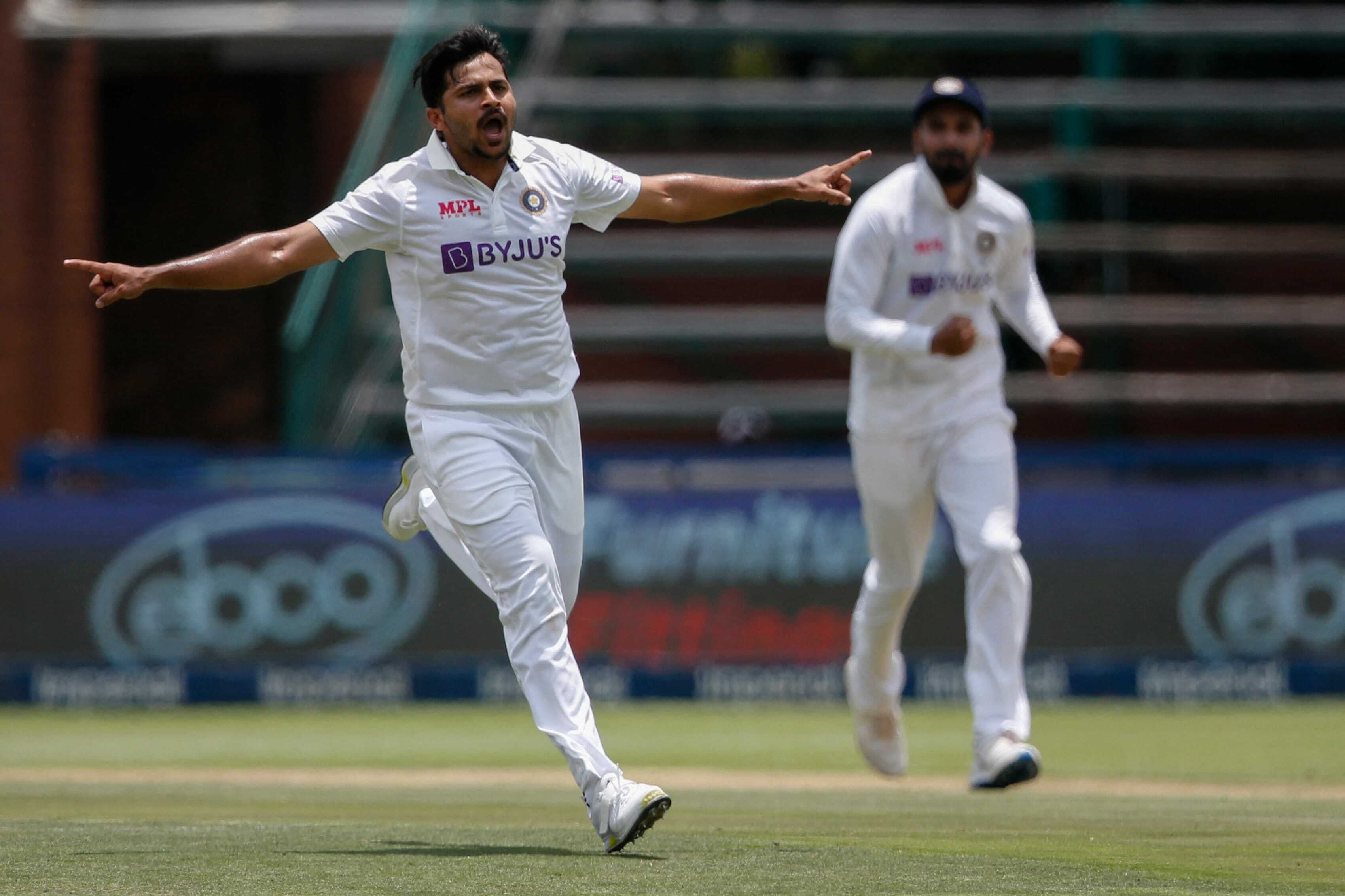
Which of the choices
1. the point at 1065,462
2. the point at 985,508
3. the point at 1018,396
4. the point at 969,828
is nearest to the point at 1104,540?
the point at 1065,462

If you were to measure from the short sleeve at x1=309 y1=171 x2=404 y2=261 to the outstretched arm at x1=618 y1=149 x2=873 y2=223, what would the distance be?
0.75 meters

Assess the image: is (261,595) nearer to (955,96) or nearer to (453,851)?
(955,96)

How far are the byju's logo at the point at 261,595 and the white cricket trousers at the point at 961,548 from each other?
5225mm

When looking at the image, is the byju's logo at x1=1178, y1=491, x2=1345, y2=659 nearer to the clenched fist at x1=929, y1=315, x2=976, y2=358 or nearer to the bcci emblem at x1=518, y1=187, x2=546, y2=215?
the clenched fist at x1=929, y1=315, x2=976, y2=358

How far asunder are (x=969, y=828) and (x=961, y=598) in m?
7.11

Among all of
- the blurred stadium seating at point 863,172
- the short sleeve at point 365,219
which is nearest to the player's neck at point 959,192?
the short sleeve at point 365,219

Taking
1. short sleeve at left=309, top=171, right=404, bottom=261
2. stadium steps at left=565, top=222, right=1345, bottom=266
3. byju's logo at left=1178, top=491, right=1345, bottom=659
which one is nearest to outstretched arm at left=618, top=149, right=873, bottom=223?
short sleeve at left=309, top=171, right=404, bottom=261

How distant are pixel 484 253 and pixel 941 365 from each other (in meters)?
2.56

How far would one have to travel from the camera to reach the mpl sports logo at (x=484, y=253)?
5777 millimetres

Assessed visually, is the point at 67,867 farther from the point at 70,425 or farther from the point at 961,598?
the point at 70,425

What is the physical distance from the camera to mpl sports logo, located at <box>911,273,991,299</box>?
7875 mm

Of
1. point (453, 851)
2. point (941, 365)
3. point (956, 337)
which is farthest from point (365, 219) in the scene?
point (941, 365)

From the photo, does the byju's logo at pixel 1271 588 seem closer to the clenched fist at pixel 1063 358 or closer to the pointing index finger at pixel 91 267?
the clenched fist at pixel 1063 358

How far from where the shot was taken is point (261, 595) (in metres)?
12.9
